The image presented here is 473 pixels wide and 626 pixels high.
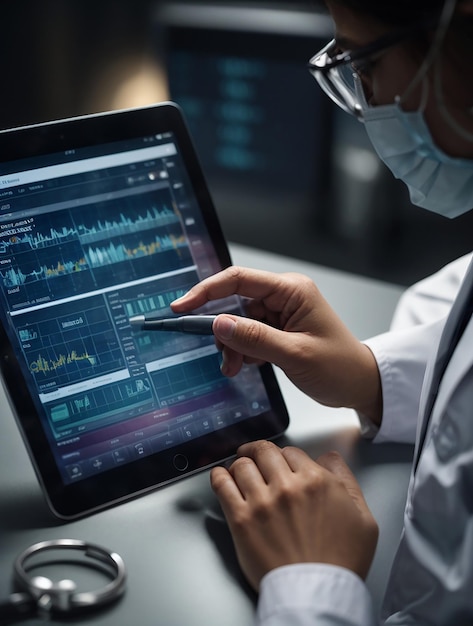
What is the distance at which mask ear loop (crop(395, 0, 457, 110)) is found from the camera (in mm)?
565

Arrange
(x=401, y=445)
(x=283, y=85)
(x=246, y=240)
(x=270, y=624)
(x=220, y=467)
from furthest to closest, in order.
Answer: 1. (x=246, y=240)
2. (x=283, y=85)
3. (x=401, y=445)
4. (x=220, y=467)
5. (x=270, y=624)

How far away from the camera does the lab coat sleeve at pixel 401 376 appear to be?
81 centimetres

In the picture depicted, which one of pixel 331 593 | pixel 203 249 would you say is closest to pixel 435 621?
pixel 331 593

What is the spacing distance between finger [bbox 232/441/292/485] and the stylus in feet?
0.37

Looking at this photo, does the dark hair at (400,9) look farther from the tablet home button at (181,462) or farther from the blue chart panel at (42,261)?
the tablet home button at (181,462)

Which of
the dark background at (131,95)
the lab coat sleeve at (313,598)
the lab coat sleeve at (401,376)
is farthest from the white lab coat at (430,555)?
the dark background at (131,95)

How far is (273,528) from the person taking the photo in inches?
24.2

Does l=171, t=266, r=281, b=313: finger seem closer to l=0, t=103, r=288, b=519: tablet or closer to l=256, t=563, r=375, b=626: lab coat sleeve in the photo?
l=0, t=103, r=288, b=519: tablet

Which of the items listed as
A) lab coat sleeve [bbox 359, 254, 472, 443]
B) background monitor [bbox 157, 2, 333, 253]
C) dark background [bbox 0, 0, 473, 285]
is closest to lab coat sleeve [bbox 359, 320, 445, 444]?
lab coat sleeve [bbox 359, 254, 472, 443]

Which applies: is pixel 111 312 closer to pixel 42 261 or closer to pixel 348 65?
pixel 42 261

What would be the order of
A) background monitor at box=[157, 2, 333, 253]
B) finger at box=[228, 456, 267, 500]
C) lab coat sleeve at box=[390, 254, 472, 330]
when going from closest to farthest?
finger at box=[228, 456, 267, 500] → lab coat sleeve at box=[390, 254, 472, 330] → background monitor at box=[157, 2, 333, 253]

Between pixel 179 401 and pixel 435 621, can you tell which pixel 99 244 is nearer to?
pixel 179 401

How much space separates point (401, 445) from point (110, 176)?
38 centimetres

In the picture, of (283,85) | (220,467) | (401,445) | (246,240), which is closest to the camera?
(220,467)
